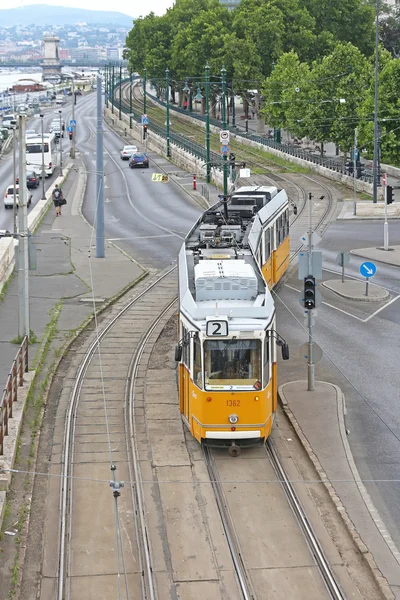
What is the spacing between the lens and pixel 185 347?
19891mm

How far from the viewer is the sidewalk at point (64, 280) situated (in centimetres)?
3006

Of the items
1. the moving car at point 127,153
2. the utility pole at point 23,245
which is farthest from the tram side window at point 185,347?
the moving car at point 127,153

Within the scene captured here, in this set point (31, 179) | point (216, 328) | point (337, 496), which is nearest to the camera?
point (337, 496)

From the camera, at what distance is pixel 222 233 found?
24.9m

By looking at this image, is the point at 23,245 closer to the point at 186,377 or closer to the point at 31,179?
the point at 186,377

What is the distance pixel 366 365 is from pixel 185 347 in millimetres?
7278

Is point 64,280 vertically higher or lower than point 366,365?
lower

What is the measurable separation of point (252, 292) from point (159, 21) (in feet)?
421

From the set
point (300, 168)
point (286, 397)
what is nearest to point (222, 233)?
point (286, 397)

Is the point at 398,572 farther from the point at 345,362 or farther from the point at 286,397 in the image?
the point at 345,362

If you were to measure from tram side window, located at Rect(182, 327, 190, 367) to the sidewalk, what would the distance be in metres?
5.67

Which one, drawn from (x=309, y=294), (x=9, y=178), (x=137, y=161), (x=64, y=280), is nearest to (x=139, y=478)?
(x=309, y=294)

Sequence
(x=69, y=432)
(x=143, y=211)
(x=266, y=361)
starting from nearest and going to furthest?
(x=266, y=361) → (x=69, y=432) → (x=143, y=211)

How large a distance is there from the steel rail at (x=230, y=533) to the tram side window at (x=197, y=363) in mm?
1572
